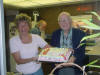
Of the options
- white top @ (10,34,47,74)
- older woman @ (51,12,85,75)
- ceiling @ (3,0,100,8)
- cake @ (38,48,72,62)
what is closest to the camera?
cake @ (38,48,72,62)

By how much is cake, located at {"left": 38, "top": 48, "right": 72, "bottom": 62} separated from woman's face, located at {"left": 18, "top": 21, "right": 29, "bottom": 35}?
28 centimetres

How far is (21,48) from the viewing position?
132 cm

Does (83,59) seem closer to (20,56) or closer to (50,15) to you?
(20,56)

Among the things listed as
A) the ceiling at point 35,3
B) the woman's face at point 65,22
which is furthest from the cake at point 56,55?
the ceiling at point 35,3

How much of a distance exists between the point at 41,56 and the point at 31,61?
18cm

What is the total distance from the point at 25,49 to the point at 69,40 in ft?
1.14

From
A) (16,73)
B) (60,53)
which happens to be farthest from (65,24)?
(16,73)

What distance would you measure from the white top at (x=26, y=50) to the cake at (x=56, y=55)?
16 centimetres

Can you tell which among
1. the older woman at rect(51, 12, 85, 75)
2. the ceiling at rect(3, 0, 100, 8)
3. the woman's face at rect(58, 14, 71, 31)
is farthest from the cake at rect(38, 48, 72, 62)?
the ceiling at rect(3, 0, 100, 8)

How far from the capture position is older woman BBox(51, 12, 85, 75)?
1.20m

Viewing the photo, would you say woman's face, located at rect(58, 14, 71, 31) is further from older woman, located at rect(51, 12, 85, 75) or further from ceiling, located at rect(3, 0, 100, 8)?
ceiling, located at rect(3, 0, 100, 8)

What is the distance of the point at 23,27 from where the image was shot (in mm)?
1320

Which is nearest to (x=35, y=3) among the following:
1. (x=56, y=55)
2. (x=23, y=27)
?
(x=23, y=27)

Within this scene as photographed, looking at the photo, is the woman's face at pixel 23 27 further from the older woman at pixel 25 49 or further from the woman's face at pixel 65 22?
the woman's face at pixel 65 22
